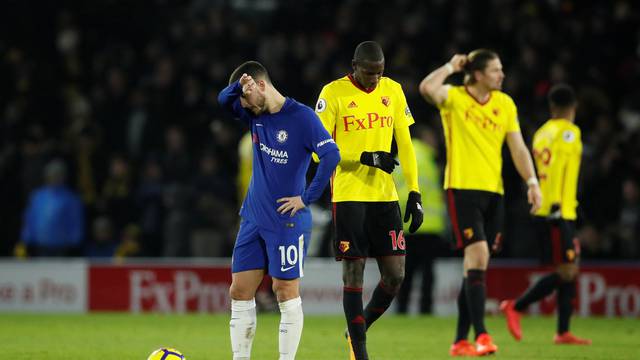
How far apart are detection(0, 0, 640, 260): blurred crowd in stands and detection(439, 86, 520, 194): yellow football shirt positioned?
5.68m

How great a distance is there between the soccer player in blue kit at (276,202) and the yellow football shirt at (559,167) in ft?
13.5

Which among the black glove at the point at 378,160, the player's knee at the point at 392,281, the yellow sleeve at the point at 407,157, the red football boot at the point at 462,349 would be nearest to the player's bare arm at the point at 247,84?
the black glove at the point at 378,160

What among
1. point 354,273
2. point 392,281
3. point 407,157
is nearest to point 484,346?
point 392,281

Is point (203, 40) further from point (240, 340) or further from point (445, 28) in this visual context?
point (240, 340)

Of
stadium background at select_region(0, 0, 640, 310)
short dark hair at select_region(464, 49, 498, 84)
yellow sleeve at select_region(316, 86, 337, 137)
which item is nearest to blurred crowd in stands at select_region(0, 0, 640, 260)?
stadium background at select_region(0, 0, 640, 310)

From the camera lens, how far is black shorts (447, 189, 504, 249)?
31.5 ft

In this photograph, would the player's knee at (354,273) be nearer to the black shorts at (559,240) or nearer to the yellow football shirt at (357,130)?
the yellow football shirt at (357,130)

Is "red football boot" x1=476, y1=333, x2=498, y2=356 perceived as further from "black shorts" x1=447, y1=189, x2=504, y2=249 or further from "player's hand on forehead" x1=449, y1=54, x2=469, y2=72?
"player's hand on forehead" x1=449, y1=54, x2=469, y2=72

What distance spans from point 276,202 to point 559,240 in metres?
4.35

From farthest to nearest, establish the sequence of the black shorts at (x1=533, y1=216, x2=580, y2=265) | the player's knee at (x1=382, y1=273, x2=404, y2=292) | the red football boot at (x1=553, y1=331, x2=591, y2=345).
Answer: the black shorts at (x1=533, y1=216, x2=580, y2=265)
the red football boot at (x1=553, y1=331, x2=591, y2=345)
the player's knee at (x1=382, y1=273, x2=404, y2=292)

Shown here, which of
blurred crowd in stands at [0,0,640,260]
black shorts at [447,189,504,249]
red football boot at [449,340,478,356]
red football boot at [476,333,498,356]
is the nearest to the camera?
red football boot at [476,333,498,356]

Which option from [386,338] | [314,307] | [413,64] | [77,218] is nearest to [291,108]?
[386,338]

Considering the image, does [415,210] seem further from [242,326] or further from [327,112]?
[242,326]

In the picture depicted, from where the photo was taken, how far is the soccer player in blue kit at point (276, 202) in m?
7.36
